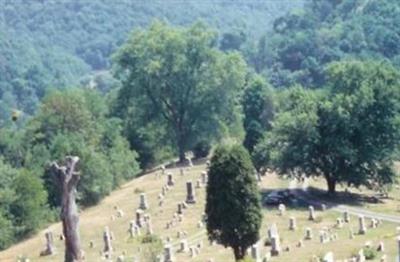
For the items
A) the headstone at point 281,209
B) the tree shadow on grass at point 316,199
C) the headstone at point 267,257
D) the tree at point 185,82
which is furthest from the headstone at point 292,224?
the tree at point 185,82

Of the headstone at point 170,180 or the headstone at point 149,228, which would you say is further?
the headstone at point 170,180

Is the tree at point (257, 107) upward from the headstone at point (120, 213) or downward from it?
upward

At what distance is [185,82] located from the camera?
79812 millimetres

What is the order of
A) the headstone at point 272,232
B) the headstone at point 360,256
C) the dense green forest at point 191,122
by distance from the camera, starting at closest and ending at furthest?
the headstone at point 360,256, the headstone at point 272,232, the dense green forest at point 191,122

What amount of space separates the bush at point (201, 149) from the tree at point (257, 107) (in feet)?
14.5

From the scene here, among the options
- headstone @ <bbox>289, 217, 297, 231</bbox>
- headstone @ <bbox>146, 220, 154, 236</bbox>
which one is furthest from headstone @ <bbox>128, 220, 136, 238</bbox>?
headstone @ <bbox>289, 217, 297, 231</bbox>

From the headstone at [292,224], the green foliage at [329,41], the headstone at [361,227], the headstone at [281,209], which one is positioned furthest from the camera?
the green foliage at [329,41]

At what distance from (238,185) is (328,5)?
13223 cm

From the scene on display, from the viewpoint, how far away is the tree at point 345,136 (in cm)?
5925

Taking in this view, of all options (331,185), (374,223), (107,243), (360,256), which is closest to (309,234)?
(374,223)

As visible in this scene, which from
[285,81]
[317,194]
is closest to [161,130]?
[317,194]

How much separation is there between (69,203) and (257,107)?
154 ft

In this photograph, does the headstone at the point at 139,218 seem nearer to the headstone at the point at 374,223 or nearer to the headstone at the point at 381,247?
the headstone at the point at 374,223

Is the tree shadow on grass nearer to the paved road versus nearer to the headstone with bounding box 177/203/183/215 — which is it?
the paved road
